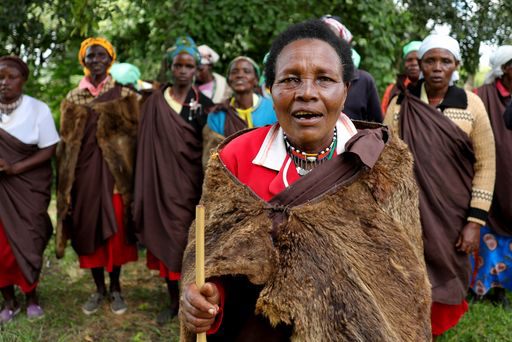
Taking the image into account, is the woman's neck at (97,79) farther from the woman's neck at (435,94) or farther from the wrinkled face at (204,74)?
the woman's neck at (435,94)

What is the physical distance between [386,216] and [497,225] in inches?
127

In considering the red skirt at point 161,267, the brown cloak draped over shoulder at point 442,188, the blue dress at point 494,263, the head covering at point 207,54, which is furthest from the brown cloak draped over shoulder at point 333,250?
the head covering at point 207,54

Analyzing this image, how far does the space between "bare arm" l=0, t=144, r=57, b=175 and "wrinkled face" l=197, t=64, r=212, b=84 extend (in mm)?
2233

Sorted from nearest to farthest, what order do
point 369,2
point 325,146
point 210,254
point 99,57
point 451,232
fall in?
point 210,254 < point 325,146 < point 451,232 < point 99,57 < point 369,2

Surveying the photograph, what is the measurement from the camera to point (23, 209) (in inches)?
181

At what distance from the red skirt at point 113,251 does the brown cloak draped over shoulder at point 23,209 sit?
1.38ft

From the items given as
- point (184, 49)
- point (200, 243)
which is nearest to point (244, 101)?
point (184, 49)

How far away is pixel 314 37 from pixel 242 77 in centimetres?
255

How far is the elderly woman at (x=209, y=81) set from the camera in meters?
6.46

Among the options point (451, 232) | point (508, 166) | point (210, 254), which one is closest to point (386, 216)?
point (210, 254)

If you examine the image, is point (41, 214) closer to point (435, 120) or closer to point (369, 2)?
point (435, 120)

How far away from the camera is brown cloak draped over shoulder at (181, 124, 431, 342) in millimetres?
1723

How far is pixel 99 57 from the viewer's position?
488cm

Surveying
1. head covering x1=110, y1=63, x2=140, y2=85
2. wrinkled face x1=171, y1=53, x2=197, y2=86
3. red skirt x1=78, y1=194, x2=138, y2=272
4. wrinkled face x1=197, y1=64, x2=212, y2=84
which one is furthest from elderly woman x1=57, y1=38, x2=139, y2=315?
wrinkled face x1=197, y1=64, x2=212, y2=84
